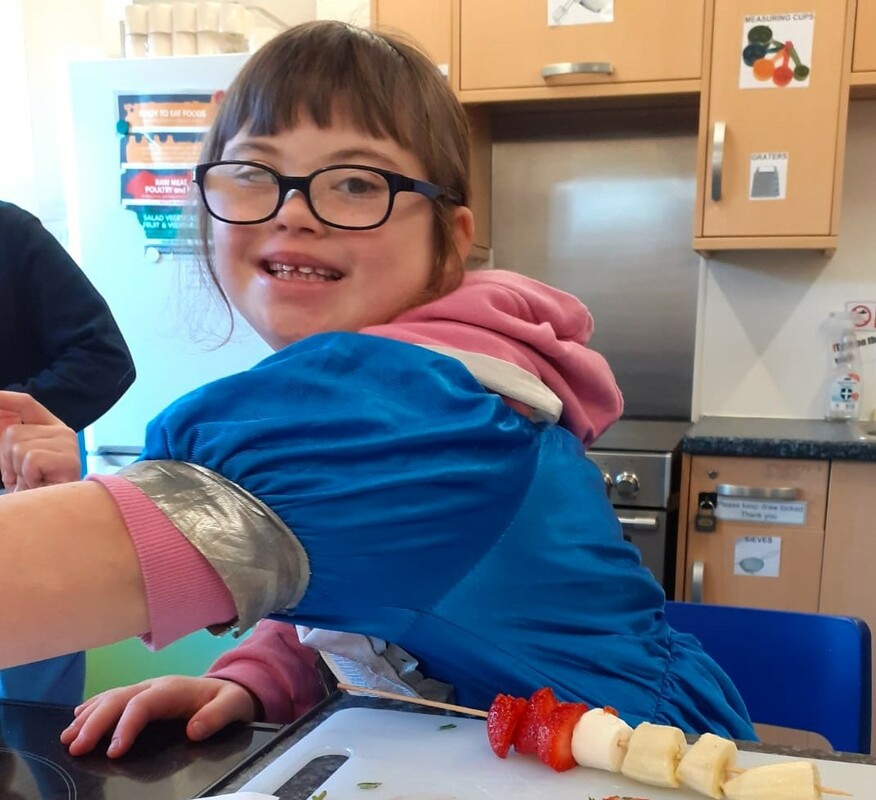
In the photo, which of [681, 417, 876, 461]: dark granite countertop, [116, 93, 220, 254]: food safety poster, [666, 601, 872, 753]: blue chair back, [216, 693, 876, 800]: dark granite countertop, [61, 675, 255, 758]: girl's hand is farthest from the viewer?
[116, 93, 220, 254]: food safety poster

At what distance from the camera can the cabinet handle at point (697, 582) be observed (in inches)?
78.8

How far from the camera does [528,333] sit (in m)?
0.68

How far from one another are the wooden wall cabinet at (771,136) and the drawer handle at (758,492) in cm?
60

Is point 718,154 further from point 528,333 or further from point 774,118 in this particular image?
point 528,333

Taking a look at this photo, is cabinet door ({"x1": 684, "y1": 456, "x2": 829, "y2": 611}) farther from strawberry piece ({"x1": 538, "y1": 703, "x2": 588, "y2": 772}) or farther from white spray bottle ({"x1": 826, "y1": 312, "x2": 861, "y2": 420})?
strawberry piece ({"x1": 538, "y1": 703, "x2": 588, "y2": 772})

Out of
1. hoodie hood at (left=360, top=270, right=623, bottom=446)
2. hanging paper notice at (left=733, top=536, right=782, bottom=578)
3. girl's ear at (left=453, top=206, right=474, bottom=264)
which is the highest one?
girl's ear at (left=453, top=206, right=474, bottom=264)

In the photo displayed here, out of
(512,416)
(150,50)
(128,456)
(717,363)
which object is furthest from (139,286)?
(512,416)

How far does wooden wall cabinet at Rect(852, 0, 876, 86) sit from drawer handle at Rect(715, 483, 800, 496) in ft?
3.26

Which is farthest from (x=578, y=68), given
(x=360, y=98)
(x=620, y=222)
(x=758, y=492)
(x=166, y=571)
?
(x=166, y=571)

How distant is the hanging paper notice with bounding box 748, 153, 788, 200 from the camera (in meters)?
2.04

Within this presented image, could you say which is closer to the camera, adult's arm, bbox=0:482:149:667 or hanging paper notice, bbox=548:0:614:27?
adult's arm, bbox=0:482:149:667

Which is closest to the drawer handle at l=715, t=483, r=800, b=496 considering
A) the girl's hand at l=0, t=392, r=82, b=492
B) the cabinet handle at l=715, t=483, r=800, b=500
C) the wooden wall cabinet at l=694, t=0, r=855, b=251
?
the cabinet handle at l=715, t=483, r=800, b=500

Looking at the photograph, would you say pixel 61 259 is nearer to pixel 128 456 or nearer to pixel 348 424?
pixel 128 456

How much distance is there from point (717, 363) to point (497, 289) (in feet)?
6.31
